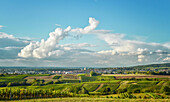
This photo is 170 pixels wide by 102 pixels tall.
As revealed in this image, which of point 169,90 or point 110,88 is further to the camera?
point 110,88

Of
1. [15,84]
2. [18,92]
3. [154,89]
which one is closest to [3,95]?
[18,92]

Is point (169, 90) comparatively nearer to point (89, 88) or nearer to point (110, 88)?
point (110, 88)

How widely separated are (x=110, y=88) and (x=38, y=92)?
6531 cm

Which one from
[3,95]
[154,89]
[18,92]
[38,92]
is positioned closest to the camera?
[3,95]

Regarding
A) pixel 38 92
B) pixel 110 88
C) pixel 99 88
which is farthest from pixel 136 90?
pixel 38 92

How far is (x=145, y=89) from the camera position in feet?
390

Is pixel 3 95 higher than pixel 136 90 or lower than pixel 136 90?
higher

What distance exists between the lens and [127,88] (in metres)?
127

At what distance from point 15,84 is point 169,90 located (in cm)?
12223

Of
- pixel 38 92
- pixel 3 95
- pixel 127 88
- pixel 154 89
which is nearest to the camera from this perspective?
pixel 3 95

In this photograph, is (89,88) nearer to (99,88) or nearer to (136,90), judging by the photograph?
(99,88)

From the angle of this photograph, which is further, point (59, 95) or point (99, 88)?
point (99, 88)

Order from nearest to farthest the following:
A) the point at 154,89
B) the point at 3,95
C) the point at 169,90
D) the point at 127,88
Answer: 1. the point at 3,95
2. the point at 169,90
3. the point at 154,89
4. the point at 127,88

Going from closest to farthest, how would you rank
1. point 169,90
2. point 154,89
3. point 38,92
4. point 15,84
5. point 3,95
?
1. point 3,95
2. point 38,92
3. point 169,90
4. point 154,89
5. point 15,84
